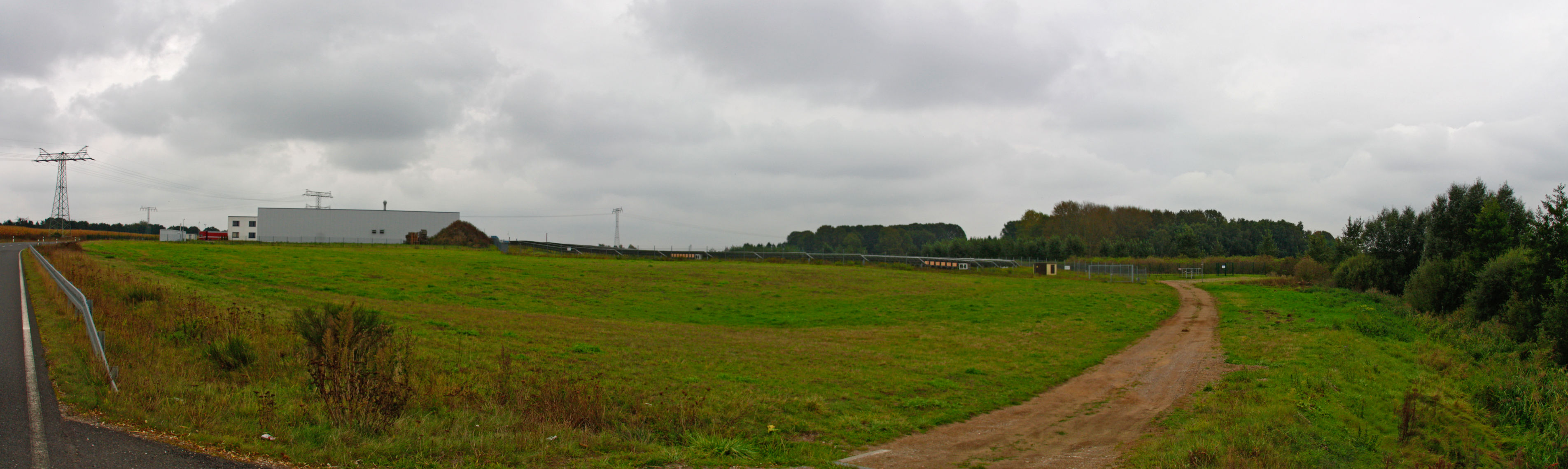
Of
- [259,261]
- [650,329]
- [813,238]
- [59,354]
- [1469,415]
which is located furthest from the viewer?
[813,238]

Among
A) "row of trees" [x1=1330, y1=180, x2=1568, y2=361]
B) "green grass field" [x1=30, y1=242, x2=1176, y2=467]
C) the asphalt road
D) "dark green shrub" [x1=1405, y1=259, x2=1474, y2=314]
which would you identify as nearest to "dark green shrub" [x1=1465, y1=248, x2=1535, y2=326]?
"row of trees" [x1=1330, y1=180, x2=1568, y2=361]

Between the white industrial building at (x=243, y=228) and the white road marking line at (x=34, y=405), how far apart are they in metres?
92.8

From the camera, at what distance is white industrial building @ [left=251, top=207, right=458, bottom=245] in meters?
88.8

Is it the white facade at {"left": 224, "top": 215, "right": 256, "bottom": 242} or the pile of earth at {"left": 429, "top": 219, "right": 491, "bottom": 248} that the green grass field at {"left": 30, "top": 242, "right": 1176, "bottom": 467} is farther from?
the white facade at {"left": 224, "top": 215, "right": 256, "bottom": 242}

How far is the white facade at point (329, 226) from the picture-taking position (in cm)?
8875

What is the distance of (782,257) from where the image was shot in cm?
7094

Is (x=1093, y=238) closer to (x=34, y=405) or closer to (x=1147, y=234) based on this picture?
(x=1147, y=234)

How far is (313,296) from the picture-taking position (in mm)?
23141

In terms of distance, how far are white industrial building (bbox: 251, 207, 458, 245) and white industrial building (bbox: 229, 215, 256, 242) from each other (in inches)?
11.1

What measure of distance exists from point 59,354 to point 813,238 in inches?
6530

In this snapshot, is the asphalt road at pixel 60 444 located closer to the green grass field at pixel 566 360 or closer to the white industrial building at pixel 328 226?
the green grass field at pixel 566 360

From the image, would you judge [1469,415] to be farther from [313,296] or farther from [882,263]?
[882,263]

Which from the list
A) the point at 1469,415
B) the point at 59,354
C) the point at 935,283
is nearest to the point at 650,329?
the point at 59,354

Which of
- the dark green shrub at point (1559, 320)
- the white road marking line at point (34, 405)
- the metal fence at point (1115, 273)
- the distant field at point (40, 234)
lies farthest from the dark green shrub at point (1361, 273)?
the distant field at point (40, 234)
